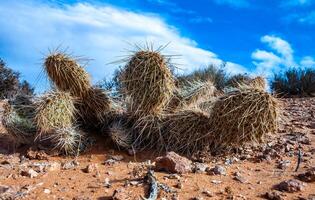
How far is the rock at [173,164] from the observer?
16.6ft

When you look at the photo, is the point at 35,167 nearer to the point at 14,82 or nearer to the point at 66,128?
the point at 66,128

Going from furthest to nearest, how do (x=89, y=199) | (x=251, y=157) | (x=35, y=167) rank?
(x=251, y=157) < (x=35, y=167) < (x=89, y=199)

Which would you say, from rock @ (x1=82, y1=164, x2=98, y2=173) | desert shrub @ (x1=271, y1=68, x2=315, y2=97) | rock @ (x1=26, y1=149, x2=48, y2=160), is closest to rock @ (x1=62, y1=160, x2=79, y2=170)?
rock @ (x1=82, y1=164, x2=98, y2=173)

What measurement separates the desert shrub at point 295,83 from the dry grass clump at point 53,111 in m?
7.35

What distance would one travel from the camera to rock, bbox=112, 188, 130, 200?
4.31 metres

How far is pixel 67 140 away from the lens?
628cm

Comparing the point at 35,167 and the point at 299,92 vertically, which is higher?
the point at 299,92

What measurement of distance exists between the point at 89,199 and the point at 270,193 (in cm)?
168

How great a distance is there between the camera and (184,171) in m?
5.08

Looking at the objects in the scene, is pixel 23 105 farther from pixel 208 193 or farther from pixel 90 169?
pixel 208 193

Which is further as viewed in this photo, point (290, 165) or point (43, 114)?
point (43, 114)

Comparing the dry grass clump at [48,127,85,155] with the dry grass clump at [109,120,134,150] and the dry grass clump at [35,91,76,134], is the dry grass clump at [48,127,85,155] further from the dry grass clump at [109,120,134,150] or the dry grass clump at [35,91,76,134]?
the dry grass clump at [109,120,134,150]

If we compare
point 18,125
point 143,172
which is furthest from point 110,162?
point 18,125

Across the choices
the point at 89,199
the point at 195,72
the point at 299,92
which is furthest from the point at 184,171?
the point at 299,92
